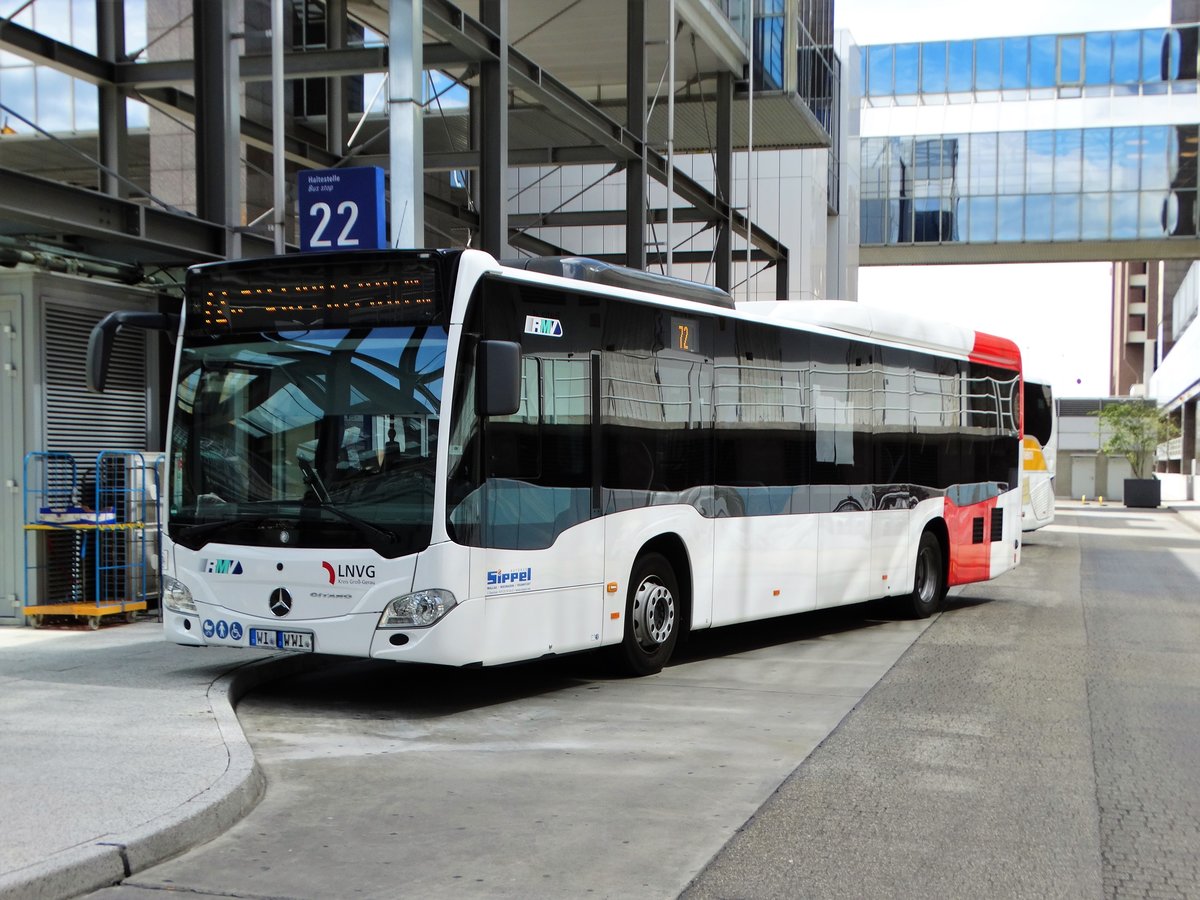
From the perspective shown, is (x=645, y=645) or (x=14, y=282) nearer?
(x=645, y=645)

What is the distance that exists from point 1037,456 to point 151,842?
25189 millimetres

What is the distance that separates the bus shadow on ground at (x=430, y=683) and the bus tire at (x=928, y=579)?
262 centimetres

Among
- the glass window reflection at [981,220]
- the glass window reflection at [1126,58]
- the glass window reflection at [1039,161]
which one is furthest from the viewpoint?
the glass window reflection at [1126,58]

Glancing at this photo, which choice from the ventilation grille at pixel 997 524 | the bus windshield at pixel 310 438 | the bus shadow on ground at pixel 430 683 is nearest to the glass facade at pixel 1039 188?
the ventilation grille at pixel 997 524

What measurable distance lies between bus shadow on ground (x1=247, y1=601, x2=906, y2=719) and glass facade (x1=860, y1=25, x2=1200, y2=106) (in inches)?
1883

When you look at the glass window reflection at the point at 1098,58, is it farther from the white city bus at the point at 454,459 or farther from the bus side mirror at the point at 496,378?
the bus side mirror at the point at 496,378

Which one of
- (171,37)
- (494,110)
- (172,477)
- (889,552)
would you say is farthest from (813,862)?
(171,37)

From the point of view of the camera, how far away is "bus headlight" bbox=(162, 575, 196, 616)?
9.14m

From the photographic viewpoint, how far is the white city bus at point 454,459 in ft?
27.7

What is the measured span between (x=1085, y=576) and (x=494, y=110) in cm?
1150

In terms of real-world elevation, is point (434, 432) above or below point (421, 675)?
above

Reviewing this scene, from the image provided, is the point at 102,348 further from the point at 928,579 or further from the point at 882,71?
the point at 882,71

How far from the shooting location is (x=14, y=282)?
40.5ft

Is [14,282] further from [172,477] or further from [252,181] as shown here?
[252,181]
